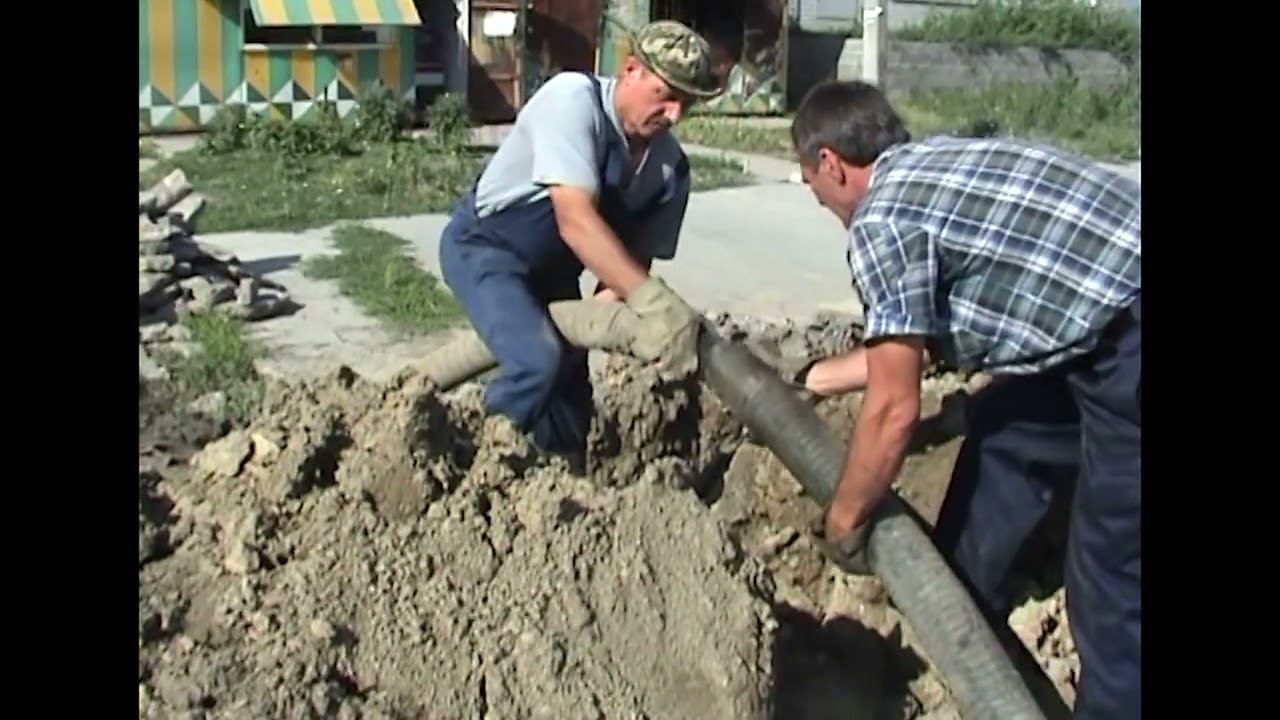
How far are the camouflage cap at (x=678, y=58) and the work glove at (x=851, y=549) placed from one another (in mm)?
1318

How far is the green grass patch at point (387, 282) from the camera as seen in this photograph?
8.29 meters

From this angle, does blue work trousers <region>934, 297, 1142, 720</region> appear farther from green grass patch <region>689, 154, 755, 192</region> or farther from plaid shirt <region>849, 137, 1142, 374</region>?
green grass patch <region>689, 154, 755, 192</region>

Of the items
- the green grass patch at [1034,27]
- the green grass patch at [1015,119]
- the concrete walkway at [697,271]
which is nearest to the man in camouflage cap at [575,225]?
the concrete walkway at [697,271]

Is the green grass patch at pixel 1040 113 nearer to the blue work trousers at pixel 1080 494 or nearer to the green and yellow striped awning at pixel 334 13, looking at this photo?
the green and yellow striped awning at pixel 334 13

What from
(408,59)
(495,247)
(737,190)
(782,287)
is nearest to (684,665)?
(495,247)

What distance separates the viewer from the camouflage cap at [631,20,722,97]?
13.4ft

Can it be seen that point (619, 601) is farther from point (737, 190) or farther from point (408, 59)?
point (408, 59)

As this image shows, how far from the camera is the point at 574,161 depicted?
4117 mm

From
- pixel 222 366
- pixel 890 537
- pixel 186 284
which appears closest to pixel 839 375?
pixel 890 537

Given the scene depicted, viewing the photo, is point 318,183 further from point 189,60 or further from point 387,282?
point 387,282

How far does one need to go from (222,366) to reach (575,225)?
10.8 ft

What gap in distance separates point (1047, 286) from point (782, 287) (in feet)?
21.1

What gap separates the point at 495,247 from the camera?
4574 millimetres

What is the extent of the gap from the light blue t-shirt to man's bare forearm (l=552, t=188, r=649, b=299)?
5 cm
